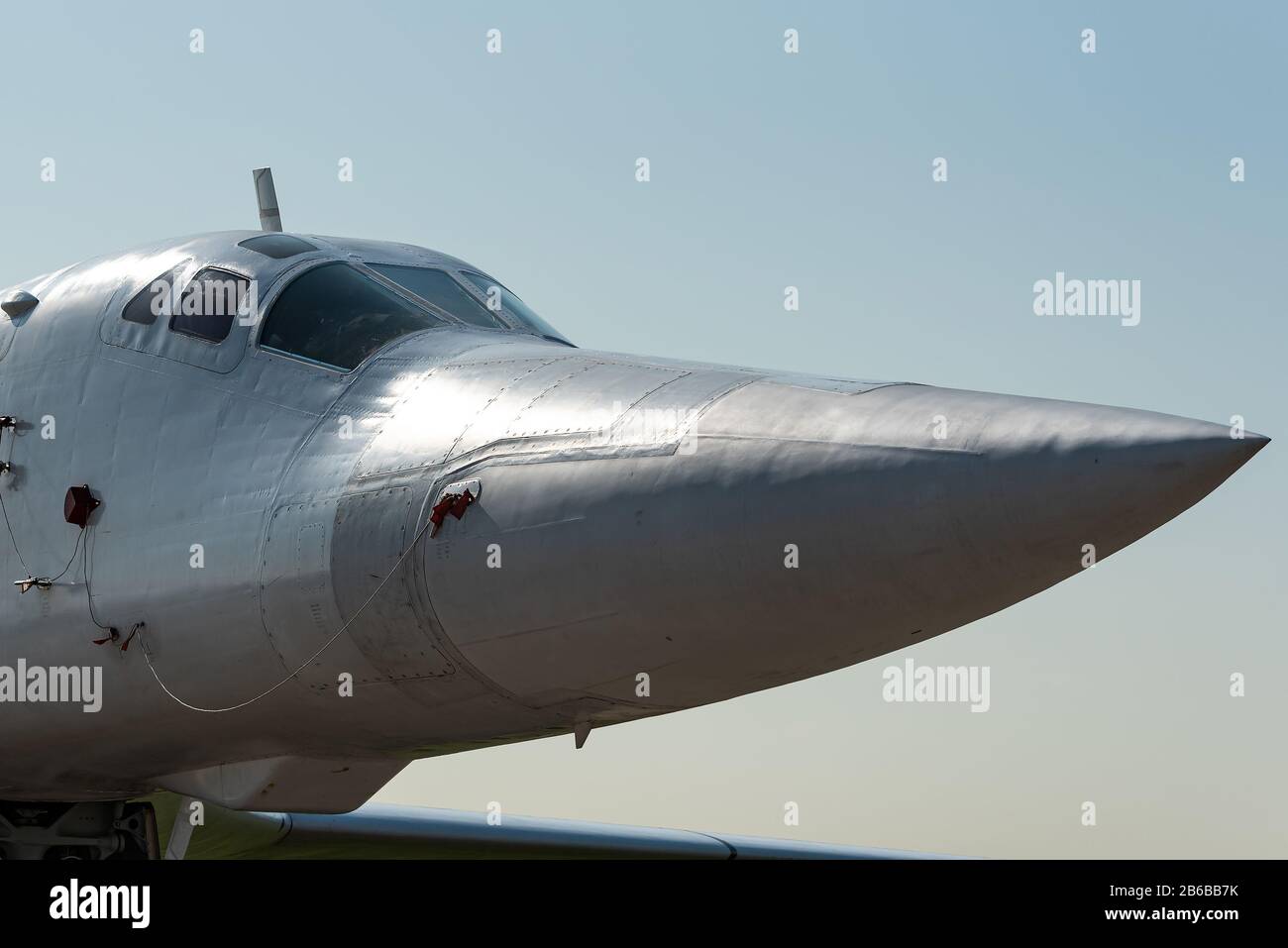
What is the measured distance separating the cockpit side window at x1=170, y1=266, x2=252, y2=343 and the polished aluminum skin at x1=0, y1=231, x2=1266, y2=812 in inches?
3.7

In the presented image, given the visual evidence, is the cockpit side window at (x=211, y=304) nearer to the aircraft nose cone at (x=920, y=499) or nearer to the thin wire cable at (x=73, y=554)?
A: the thin wire cable at (x=73, y=554)

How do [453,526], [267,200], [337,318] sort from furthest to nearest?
1. [267,200]
2. [337,318]
3. [453,526]

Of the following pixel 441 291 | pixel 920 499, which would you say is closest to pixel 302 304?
pixel 441 291

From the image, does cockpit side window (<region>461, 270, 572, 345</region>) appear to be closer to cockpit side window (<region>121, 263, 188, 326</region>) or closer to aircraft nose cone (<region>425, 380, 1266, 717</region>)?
cockpit side window (<region>121, 263, 188, 326</region>)

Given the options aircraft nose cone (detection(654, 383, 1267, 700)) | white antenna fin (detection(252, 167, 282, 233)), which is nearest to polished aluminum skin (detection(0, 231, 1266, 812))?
aircraft nose cone (detection(654, 383, 1267, 700))

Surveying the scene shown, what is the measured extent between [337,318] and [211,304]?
765 millimetres

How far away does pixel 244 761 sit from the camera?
8086 millimetres

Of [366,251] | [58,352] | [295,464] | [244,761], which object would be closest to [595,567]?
[295,464]

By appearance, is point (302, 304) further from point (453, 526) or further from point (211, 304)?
point (453, 526)

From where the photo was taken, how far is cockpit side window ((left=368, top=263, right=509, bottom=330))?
8478 millimetres

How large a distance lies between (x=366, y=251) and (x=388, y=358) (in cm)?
131

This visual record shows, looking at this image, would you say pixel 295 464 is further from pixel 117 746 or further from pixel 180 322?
pixel 117 746

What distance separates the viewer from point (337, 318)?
321 inches

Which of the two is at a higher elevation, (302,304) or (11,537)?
(302,304)
